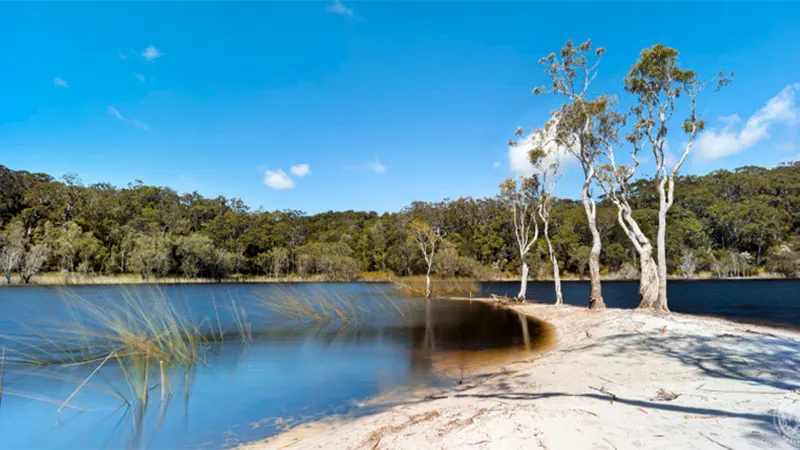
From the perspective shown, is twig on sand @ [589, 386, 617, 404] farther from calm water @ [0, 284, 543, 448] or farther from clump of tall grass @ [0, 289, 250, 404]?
clump of tall grass @ [0, 289, 250, 404]

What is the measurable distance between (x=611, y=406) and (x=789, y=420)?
57.1 inches

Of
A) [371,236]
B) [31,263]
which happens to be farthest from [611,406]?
[371,236]

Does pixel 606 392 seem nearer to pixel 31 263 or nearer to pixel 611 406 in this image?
pixel 611 406

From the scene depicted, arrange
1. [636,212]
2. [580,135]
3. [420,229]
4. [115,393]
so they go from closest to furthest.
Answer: [115,393], [580,135], [420,229], [636,212]

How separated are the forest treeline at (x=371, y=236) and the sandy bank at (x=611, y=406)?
38.2 meters

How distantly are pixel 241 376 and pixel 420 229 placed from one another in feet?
86.8

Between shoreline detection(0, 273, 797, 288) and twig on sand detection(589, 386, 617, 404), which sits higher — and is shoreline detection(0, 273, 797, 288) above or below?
below

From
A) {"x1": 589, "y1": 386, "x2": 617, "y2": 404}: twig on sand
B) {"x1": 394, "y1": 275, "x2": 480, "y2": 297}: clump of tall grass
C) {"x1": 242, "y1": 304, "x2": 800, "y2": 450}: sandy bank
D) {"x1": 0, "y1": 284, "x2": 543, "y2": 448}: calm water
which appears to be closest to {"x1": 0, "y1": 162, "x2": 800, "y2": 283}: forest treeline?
{"x1": 394, "y1": 275, "x2": 480, "y2": 297}: clump of tall grass

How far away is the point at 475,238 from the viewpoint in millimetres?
66875

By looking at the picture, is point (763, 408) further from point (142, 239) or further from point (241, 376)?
point (142, 239)

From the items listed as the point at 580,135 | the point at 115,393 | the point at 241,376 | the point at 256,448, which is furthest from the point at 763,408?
the point at 580,135

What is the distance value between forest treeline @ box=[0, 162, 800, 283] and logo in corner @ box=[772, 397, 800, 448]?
41412 mm

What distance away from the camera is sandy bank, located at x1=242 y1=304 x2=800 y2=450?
338 centimetres

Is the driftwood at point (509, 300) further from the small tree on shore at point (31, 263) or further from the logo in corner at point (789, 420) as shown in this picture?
the small tree on shore at point (31, 263)
